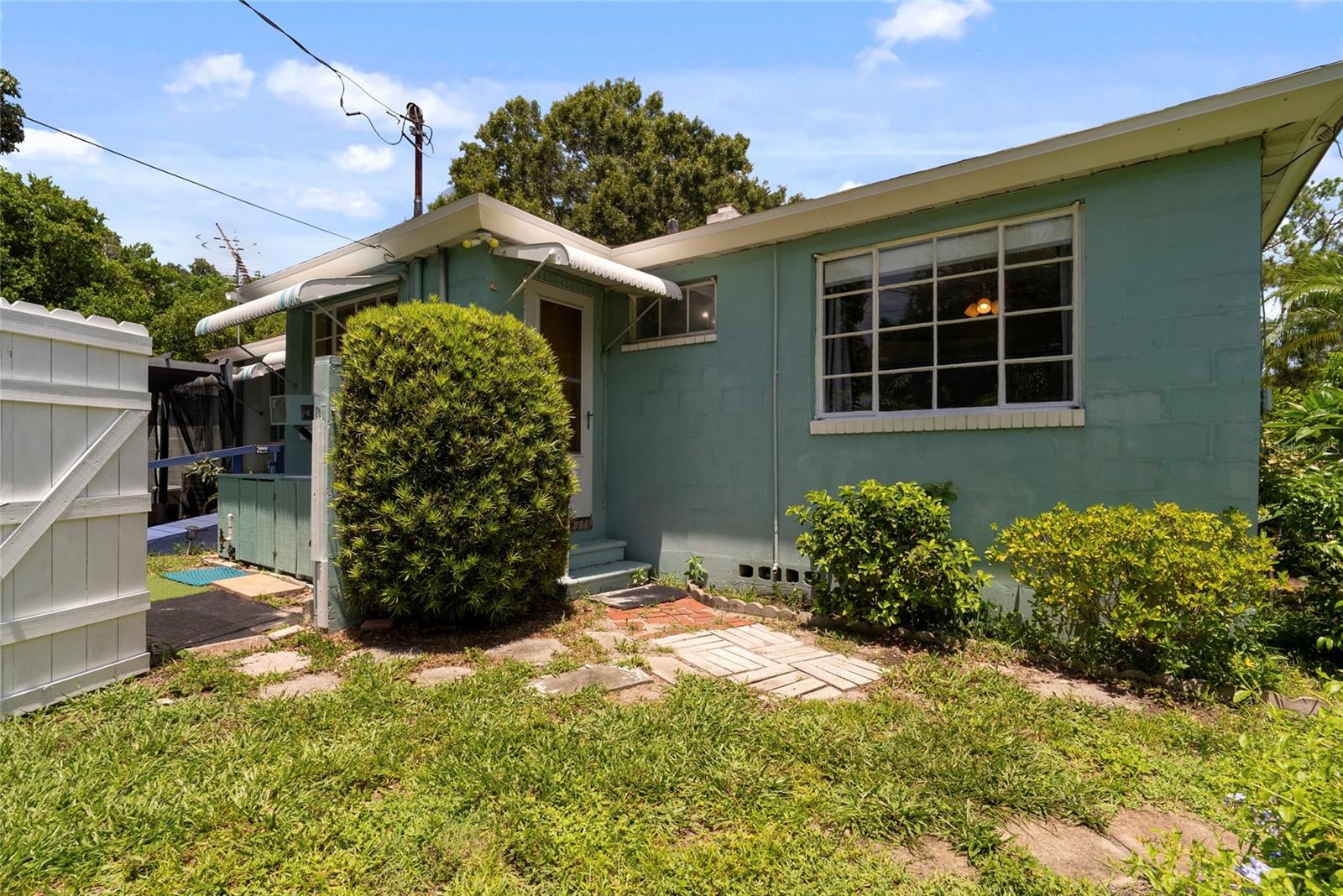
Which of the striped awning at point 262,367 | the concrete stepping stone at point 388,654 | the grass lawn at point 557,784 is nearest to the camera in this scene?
the grass lawn at point 557,784

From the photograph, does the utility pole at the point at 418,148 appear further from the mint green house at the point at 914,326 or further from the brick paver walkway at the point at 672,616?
the brick paver walkway at the point at 672,616

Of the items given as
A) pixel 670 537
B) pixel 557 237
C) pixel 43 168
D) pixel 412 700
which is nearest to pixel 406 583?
pixel 412 700

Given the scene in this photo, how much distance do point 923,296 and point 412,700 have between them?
4767 millimetres

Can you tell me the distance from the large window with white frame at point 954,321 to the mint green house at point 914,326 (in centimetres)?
2

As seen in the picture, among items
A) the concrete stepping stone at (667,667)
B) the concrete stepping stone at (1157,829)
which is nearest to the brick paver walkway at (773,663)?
the concrete stepping stone at (667,667)

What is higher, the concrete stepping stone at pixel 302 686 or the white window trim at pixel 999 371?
the white window trim at pixel 999 371

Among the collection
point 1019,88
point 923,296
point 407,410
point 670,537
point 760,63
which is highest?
point 760,63

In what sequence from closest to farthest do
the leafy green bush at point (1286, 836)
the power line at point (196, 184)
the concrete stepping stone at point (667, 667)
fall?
the leafy green bush at point (1286, 836) → the concrete stepping stone at point (667, 667) → the power line at point (196, 184)

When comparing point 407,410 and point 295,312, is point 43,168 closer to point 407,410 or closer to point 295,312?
point 295,312

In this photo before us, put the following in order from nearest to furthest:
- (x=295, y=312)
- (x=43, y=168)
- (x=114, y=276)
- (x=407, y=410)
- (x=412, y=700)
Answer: (x=412, y=700) → (x=407, y=410) → (x=295, y=312) → (x=43, y=168) → (x=114, y=276)

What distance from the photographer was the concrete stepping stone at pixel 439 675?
358cm

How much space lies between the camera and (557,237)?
617 centimetres

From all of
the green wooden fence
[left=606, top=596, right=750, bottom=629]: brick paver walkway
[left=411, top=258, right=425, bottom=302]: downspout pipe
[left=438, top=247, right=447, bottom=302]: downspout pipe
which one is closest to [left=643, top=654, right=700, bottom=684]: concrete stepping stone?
[left=606, top=596, right=750, bottom=629]: brick paver walkway

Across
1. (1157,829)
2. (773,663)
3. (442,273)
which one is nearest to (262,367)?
(442,273)
